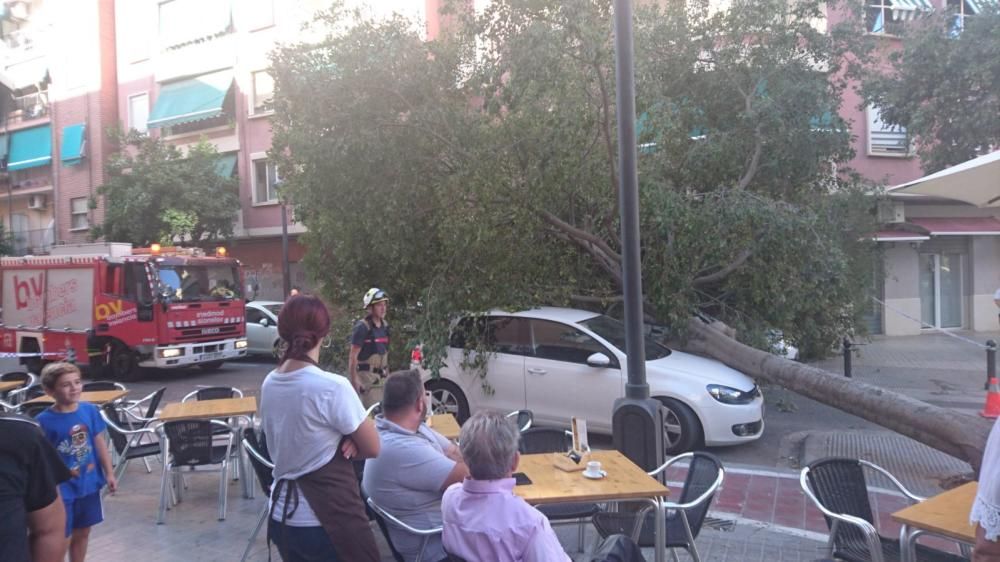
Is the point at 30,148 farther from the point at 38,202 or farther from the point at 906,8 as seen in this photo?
the point at 906,8

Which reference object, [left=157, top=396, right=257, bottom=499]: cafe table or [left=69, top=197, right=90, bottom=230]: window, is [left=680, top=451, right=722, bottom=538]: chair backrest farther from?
[left=69, top=197, right=90, bottom=230]: window

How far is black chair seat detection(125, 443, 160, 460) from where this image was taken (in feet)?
20.4

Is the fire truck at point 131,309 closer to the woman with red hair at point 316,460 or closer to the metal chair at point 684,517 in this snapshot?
the metal chair at point 684,517

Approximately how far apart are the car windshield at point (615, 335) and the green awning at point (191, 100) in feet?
64.5

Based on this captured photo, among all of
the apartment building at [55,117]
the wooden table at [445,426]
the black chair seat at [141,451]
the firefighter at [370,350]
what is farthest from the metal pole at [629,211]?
the apartment building at [55,117]

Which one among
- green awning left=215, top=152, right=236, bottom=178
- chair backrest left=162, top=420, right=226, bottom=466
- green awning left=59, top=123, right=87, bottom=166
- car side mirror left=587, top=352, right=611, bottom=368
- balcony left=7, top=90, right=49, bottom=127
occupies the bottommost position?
chair backrest left=162, top=420, right=226, bottom=466

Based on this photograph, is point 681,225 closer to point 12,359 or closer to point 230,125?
point 12,359

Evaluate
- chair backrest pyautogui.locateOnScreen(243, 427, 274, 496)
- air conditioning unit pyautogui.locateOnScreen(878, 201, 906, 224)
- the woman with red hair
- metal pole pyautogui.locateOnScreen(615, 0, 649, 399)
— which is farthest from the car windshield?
air conditioning unit pyautogui.locateOnScreen(878, 201, 906, 224)

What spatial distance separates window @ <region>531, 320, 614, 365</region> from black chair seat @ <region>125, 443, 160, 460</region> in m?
3.84

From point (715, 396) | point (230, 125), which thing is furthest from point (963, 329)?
point (230, 125)

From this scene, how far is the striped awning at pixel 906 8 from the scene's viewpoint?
1692 centimetres

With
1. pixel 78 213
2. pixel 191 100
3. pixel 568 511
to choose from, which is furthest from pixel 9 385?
pixel 78 213

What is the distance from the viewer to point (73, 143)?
27.5m

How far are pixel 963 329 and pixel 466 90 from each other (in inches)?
660
